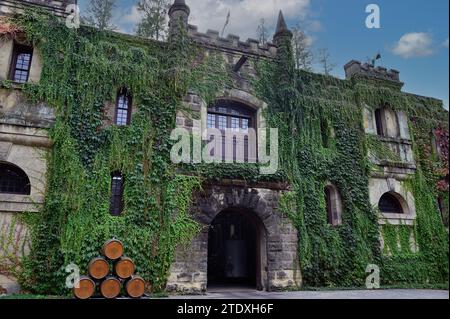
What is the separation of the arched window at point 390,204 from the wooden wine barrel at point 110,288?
11.2 m

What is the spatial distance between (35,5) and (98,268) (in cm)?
920

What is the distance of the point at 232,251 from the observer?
49.2 ft

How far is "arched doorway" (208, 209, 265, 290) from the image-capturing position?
14391mm

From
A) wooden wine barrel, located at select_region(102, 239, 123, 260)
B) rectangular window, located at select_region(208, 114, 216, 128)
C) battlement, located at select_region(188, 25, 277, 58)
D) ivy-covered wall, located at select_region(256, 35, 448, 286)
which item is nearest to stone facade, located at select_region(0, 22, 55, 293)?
wooden wine barrel, located at select_region(102, 239, 123, 260)

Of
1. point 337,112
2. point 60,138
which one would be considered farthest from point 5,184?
point 337,112

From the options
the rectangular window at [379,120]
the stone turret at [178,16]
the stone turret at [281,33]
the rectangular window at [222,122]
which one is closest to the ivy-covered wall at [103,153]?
the stone turret at [178,16]

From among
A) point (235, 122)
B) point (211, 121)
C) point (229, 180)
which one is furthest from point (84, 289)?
point (235, 122)

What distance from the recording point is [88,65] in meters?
11.2

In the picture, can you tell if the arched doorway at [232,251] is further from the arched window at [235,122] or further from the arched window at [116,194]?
the arched window at [116,194]

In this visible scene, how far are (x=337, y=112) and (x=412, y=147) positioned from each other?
437 cm

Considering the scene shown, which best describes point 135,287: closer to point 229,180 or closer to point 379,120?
point 229,180
